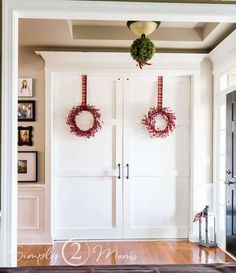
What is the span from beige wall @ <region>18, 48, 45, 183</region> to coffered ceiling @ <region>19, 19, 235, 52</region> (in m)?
0.17

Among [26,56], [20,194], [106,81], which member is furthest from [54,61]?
[20,194]

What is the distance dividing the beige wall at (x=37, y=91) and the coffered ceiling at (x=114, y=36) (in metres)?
0.17

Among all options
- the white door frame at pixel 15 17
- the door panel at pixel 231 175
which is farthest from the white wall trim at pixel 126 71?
the white door frame at pixel 15 17

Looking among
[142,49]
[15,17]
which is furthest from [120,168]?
[15,17]

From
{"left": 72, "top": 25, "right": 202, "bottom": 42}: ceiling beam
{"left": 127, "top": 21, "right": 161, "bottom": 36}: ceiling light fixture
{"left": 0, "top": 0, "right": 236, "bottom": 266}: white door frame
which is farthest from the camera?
{"left": 72, "top": 25, "right": 202, "bottom": 42}: ceiling beam

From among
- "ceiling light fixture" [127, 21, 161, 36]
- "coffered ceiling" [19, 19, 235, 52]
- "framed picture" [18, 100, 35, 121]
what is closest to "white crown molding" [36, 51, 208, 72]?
"coffered ceiling" [19, 19, 235, 52]

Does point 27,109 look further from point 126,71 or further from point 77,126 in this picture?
point 126,71

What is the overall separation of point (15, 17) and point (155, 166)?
2918 millimetres

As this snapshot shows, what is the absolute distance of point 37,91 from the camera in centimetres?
432

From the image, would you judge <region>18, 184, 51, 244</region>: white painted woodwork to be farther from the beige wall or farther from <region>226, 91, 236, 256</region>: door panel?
<region>226, 91, 236, 256</region>: door panel

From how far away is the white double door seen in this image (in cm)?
438

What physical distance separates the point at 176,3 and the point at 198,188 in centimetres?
284

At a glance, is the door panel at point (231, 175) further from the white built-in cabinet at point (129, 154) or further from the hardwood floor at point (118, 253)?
the white built-in cabinet at point (129, 154)

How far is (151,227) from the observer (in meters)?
4.44
